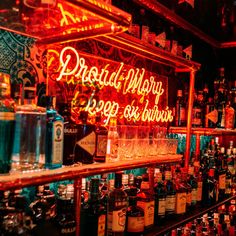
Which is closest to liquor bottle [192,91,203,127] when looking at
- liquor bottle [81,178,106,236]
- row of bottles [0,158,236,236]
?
row of bottles [0,158,236,236]

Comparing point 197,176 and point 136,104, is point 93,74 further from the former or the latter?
point 197,176

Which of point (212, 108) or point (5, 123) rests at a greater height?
point (212, 108)

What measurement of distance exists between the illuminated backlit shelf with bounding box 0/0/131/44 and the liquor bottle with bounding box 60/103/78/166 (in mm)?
304

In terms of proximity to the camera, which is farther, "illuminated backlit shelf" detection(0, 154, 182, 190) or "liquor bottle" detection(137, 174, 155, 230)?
"liquor bottle" detection(137, 174, 155, 230)

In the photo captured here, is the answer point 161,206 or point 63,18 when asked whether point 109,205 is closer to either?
point 161,206

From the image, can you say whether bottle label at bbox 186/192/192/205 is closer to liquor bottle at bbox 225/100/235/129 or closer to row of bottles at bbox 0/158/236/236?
row of bottles at bbox 0/158/236/236

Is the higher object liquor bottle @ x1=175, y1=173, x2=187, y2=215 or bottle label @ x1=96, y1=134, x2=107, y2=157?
bottle label @ x1=96, y1=134, x2=107, y2=157

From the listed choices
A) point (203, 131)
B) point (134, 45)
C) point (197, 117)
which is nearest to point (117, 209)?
point (134, 45)

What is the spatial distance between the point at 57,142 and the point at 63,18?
470 mm

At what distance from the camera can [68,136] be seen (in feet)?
4.33

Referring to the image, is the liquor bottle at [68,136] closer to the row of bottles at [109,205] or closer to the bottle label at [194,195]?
the row of bottles at [109,205]

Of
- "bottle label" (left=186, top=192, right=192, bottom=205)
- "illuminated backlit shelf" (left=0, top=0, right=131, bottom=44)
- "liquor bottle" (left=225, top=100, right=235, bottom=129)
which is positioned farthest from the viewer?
"liquor bottle" (left=225, top=100, right=235, bottom=129)

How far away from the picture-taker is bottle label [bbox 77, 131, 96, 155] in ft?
4.53

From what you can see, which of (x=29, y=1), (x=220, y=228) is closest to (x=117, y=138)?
(x=29, y=1)
